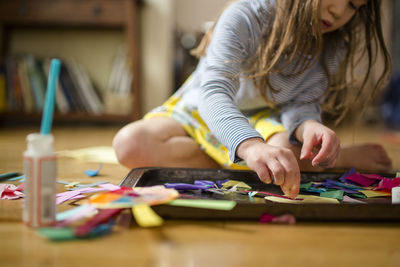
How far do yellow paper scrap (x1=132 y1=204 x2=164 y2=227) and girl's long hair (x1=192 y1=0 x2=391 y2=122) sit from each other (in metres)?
0.41

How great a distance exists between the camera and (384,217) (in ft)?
1.99

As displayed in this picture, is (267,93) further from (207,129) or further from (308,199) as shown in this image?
(308,199)

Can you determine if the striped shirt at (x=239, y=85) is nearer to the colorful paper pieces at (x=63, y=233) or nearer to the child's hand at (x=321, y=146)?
the child's hand at (x=321, y=146)

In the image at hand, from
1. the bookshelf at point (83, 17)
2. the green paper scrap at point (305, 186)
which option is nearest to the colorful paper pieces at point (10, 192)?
the green paper scrap at point (305, 186)

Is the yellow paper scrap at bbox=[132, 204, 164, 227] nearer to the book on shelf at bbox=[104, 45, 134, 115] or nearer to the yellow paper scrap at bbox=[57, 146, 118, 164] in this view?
the yellow paper scrap at bbox=[57, 146, 118, 164]

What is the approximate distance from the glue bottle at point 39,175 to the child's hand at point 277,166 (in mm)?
308

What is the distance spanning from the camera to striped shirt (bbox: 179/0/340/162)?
2.50 ft

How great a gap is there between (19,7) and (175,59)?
1.15 meters

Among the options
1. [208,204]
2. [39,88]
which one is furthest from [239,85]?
[39,88]

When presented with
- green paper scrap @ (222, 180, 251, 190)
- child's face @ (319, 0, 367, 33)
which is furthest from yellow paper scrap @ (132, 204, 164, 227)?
child's face @ (319, 0, 367, 33)

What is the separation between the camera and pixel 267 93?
3.47 feet

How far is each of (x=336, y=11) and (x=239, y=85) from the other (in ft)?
0.87

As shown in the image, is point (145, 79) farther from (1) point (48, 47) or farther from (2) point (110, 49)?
(1) point (48, 47)

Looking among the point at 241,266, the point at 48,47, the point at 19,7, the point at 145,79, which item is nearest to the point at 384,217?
the point at 241,266
